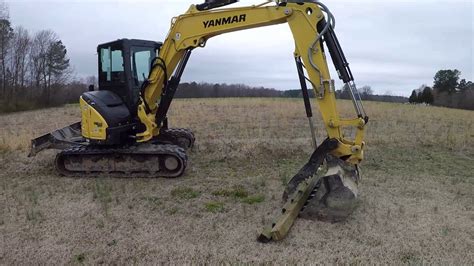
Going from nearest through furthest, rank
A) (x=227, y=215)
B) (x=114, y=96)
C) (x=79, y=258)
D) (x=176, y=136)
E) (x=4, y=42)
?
(x=79, y=258) < (x=227, y=215) < (x=114, y=96) < (x=176, y=136) < (x=4, y=42)

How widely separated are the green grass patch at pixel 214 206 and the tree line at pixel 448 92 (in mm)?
61043

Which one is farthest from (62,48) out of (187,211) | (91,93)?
(187,211)

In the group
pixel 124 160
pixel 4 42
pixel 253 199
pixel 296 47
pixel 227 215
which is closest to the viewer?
pixel 227 215

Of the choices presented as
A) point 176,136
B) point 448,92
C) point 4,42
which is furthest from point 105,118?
point 448,92

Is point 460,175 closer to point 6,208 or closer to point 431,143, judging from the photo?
point 431,143

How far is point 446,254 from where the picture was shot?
492 cm

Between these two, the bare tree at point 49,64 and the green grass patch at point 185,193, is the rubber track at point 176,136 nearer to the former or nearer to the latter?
the green grass patch at point 185,193

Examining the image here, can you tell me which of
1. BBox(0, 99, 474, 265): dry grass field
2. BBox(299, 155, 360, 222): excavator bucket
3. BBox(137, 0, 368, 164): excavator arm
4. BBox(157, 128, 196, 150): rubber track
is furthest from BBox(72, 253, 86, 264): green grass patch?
BBox(157, 128, 196, 150): rubber track

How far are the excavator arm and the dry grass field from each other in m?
1.25

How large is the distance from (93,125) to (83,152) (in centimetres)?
56

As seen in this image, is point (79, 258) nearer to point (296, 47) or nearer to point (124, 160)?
point (124, 160)

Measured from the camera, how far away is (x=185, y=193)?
7297 mm

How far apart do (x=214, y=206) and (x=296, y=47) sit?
8.87ft

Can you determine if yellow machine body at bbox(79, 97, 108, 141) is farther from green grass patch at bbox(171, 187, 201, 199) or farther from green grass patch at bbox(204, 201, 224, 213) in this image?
green grass patch at bbox(204, 201, 224, 213)
